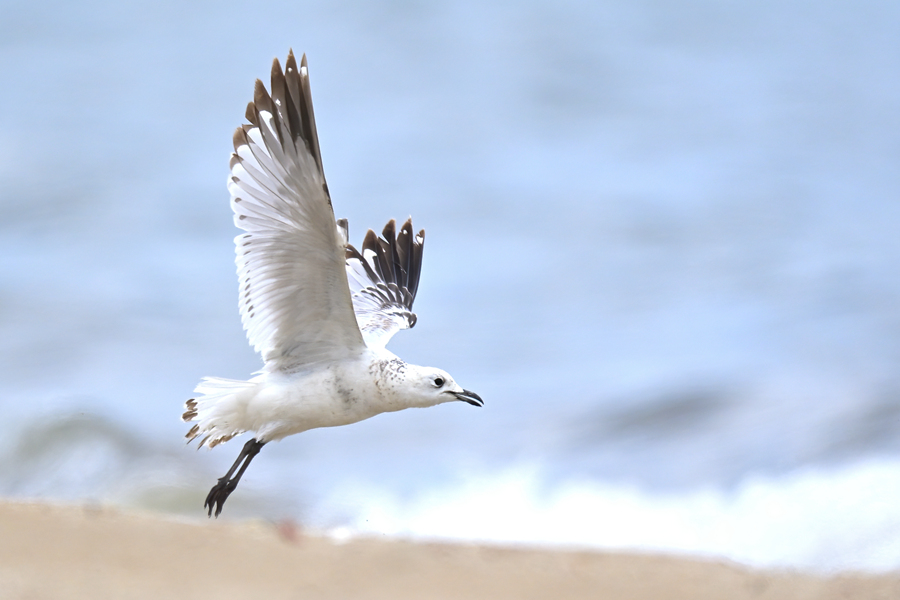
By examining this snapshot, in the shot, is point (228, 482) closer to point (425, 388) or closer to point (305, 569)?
point (305, 569)

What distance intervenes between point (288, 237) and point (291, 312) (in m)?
0.42

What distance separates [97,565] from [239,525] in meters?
0.97

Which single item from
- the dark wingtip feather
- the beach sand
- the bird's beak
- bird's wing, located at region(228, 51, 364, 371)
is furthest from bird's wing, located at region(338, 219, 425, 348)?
the dark wingtip feather

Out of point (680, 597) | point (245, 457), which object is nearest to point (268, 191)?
point (245, 457)

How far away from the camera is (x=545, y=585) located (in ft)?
18.1

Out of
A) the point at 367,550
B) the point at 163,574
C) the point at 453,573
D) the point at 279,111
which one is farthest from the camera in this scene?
the point at 367,550

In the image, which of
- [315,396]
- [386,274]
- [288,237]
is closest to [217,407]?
[315,396]

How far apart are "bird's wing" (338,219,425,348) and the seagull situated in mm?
1136

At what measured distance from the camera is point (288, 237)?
5039 millimetres

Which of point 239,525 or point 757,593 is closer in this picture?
point 757,593

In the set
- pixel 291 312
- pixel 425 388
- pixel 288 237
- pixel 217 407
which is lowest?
pixel 217 407

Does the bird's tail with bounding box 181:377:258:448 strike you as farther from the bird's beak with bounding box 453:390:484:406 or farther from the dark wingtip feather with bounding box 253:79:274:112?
the dark wingtip feather with bounding box 253:79:274:112

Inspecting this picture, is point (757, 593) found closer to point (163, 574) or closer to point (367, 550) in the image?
point (367, 550)

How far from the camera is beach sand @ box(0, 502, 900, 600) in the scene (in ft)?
16.9
